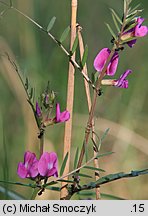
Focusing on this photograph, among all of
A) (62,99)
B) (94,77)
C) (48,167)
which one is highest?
(62,99)

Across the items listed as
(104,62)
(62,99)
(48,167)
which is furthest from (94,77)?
(62,99)

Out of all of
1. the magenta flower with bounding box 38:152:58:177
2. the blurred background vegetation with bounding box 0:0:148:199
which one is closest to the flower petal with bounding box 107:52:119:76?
the magenta flower with bounding box 38:152:58:177

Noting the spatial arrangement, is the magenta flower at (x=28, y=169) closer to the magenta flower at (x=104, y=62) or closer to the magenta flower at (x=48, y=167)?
the magenta flower at (x=48, y=167)

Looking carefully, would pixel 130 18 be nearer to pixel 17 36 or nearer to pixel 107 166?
pixel 107 166

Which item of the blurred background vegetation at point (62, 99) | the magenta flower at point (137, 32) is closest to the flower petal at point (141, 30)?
the magenta flower at point (137, 32)

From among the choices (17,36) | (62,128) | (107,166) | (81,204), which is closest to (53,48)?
(17,36)

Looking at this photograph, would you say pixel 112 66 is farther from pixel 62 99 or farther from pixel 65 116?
pixel 62 99

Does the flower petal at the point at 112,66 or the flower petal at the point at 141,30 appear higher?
the flower petal at the point at 141,30

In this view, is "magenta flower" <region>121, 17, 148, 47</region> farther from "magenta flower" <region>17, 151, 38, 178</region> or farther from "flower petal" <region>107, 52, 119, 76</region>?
"magenta flower" <region>17, 151, 38, 178</region>
